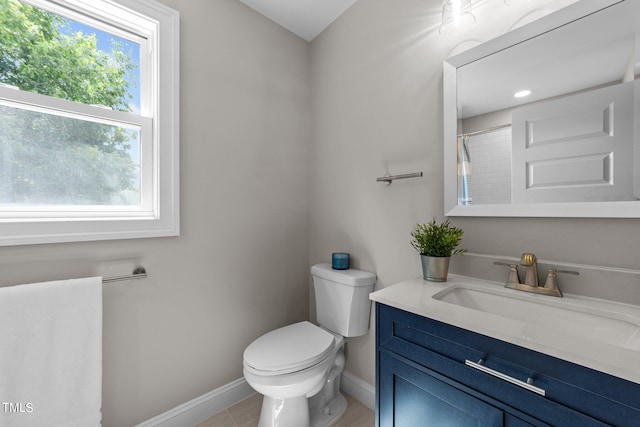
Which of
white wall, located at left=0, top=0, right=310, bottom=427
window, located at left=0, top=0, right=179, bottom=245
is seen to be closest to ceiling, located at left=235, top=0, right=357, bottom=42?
white wall, located at left=0, top=0, right=310, bottom=427

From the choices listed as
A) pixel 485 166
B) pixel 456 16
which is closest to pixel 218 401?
pixel 485 166

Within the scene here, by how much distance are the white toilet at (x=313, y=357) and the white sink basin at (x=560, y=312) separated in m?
0.58

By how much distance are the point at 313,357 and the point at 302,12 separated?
6.87ft

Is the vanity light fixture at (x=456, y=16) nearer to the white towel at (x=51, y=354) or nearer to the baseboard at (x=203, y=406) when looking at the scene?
the white towel at (x=51, y=354)

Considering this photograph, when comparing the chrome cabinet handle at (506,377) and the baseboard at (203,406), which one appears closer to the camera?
the chrome cabinet handle at (506,377)

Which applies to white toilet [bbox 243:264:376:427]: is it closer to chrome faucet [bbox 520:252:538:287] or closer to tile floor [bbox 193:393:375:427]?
tile floor [bbox 193:393:375:427]

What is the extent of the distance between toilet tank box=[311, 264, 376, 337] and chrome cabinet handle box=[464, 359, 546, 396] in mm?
772

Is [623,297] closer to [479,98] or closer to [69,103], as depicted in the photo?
[479,98]

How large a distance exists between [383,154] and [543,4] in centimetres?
85

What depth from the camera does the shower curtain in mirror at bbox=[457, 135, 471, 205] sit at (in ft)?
3.99

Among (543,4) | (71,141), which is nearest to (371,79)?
(543,4)

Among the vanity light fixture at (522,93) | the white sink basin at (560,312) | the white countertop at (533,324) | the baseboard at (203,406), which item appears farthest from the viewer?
the baseboard at (203,406)

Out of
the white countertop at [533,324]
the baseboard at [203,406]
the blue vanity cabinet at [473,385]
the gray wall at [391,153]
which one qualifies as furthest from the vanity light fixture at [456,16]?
the baseboard at [203,406]

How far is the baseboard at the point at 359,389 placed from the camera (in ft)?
5.26
